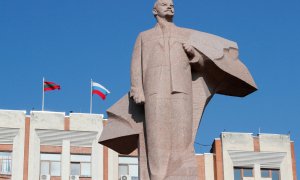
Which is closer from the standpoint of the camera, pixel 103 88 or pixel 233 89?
pixel 233 89

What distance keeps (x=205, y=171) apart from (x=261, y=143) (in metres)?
3.95

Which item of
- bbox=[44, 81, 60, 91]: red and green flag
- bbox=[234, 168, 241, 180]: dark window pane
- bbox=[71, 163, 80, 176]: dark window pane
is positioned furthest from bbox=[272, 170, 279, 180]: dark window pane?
bbox=[44, 81, 60, 91]: red and green flag

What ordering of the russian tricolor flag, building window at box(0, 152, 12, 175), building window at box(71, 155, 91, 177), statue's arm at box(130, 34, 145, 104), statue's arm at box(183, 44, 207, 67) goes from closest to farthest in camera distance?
statue's arm at box(130, 34, 145, 104), statue's arm at box(183, 44, 207, 67), building window at box(0, 152, 12, 175), the russian tricolor flag, building window at box(71, 155, 91, 177)

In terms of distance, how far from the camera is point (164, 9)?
599 inches

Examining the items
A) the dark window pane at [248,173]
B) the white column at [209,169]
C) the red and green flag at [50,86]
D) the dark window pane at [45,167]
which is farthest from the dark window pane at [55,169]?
the dark window pane at [248,173]

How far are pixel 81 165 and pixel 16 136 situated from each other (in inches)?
165

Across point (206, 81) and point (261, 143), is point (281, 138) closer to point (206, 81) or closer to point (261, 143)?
point (261, 143)

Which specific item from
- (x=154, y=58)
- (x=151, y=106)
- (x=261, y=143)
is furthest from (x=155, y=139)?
(x=261, y=143)

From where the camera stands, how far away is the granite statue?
14.1 metres

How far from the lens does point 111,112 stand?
15.2m

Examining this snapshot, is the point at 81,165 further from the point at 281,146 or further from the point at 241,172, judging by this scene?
the point at 281,146

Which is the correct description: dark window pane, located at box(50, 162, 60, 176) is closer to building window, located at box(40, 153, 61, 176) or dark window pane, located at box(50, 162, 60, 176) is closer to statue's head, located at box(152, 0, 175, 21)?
building window, located at box(40, 153, 61, 176)

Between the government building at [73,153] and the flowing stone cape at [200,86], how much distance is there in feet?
105

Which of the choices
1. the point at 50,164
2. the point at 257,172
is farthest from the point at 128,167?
the point at 257,172
